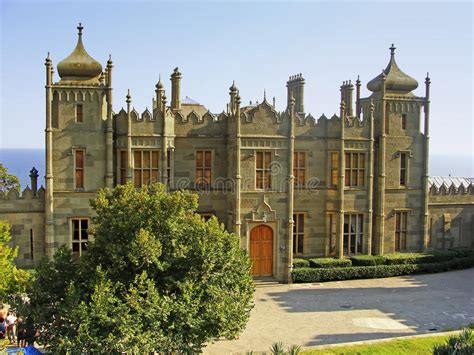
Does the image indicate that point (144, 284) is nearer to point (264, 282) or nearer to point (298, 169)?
point (264, 282)

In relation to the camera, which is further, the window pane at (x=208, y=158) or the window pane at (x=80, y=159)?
the window pane at (x=208, y=158)

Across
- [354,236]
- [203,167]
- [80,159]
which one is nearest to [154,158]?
[203,167]

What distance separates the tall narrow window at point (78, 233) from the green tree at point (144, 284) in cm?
1173

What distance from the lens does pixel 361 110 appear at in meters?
35.8

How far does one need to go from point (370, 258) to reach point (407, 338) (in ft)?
40.9

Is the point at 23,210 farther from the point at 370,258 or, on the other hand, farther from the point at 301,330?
the point at 370,258

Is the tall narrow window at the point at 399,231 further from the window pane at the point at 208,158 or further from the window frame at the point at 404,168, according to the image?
the window pane at the point at 208,158

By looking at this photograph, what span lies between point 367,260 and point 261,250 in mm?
6971

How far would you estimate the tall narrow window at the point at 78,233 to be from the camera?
28406mm

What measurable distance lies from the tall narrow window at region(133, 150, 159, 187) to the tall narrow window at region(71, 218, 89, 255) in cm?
361

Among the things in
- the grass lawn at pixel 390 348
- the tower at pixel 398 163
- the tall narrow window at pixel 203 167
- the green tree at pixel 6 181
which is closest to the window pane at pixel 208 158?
the tall narrow window at pixel 203 167

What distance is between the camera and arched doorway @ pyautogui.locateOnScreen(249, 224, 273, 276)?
100 ft

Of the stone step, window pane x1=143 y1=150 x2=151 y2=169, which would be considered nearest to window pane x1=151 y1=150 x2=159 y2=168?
window pane x1=143 y1=150 x2=151 y2=169

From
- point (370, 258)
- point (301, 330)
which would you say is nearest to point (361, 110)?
point (370, 258)
